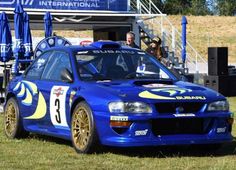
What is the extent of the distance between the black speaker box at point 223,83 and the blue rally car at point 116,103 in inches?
433

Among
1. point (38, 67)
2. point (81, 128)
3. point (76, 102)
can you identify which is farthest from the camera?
point (38, 67)

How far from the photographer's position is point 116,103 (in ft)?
24.6

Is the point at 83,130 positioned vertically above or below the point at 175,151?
above

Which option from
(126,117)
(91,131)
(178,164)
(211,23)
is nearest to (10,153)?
(91,131)

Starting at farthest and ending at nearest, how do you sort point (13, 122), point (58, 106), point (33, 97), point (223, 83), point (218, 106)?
point (223, 83), point (13, 122), point (33, 97), point (58, 106), point (218, 106)

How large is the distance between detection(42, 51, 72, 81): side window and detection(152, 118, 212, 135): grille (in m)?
1.71

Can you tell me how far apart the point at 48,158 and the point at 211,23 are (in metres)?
55.7

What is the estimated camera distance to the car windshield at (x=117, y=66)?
27.9 ft

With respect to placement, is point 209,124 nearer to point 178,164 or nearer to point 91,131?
point 178,164

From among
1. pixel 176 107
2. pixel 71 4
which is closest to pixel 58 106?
pixel 176 107

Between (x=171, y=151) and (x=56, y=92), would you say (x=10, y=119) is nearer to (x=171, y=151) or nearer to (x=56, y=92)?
(x=56, y=92)

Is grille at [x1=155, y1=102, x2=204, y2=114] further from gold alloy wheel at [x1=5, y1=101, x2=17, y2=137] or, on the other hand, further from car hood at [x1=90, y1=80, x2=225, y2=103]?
gold alloy wheel at [x1=5, y1=101, x2=17, y2=137]

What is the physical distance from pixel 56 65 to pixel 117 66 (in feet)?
3.23

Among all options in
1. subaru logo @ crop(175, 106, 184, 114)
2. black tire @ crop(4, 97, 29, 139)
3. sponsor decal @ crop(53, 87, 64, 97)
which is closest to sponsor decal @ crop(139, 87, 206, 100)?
subaru logo @ crop(175, 106, 184, 114)
